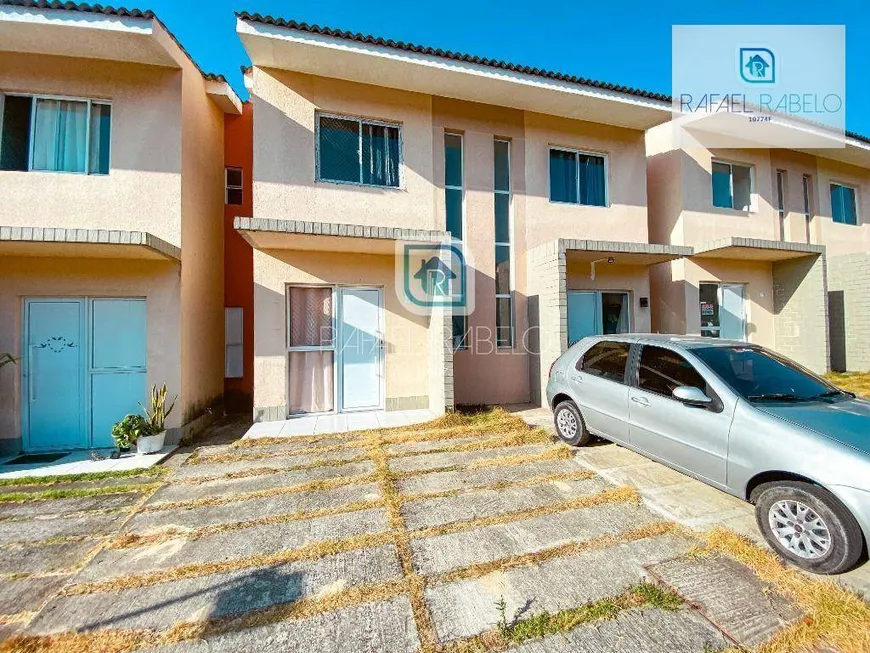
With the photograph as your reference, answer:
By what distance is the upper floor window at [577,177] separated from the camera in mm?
7957

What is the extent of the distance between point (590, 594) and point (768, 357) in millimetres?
3164

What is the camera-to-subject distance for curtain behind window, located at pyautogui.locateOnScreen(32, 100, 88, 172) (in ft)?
18.0

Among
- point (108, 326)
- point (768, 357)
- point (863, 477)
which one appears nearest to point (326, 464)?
point (108, 326)

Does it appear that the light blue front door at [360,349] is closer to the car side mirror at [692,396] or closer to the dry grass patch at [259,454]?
the dry grass patch at [259,454]

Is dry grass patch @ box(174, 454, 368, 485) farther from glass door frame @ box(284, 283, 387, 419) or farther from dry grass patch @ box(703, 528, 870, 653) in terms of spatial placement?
dry grass patch @ box(703, 528, 870, 653)

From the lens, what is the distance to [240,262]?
8031 mm

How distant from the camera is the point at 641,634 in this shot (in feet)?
6.54

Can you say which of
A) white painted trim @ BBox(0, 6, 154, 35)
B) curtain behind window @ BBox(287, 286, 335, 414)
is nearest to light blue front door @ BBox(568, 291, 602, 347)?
curtain behind window @ BBox(287, 286, 335, 414)

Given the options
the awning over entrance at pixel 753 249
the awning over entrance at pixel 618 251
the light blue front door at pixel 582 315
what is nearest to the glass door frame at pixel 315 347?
the awning over entrance at pixel 618 251

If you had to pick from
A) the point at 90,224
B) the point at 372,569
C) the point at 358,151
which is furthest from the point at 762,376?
the point at 90,224

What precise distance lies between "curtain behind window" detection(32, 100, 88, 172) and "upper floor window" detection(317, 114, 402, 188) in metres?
3.71

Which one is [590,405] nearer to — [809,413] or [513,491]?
[513,491]

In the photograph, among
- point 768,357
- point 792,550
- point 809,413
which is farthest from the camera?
point 768,357

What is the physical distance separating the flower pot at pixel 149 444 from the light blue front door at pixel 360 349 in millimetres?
2824
